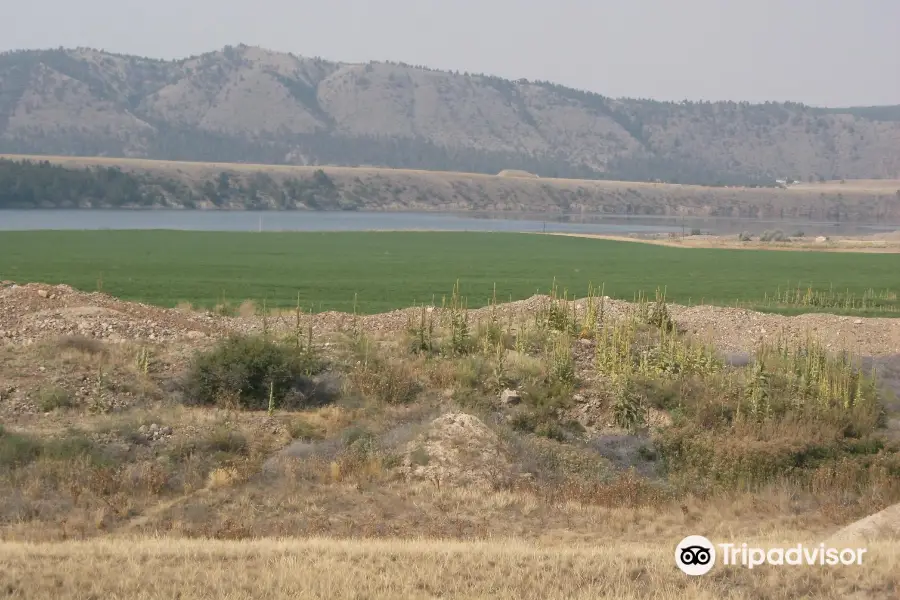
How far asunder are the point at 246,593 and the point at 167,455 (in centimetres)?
661

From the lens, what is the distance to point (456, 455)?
632 inches

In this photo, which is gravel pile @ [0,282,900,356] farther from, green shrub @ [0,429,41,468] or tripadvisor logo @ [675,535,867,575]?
tripadvisor logo @ [675,535,867,575]

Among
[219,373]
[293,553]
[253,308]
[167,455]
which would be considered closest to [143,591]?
[293,553]

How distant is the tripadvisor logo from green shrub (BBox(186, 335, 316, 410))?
993cm

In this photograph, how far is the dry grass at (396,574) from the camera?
10.0 meters

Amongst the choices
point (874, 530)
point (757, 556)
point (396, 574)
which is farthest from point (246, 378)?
point (874, 530)

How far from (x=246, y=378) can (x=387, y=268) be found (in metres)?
34.9

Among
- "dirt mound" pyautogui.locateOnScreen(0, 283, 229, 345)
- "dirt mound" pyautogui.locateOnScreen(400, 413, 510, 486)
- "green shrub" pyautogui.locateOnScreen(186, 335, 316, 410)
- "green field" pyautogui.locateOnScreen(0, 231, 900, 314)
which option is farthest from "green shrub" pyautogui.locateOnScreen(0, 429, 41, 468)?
"green field" pyautogui.locateOnScreen(0, 231, 900, 314)

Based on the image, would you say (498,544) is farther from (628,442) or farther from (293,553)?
(628,442)

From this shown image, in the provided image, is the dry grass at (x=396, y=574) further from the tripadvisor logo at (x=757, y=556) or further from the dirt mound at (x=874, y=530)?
the dirt mound at (x=874, y=530)

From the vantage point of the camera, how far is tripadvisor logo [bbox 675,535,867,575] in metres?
10.8

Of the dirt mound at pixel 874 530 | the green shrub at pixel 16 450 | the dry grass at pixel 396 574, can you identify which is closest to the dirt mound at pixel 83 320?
the green shrub at pixel 16 450

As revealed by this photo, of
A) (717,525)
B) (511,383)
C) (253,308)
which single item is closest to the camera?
(717,525)

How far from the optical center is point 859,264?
63.0 metres
